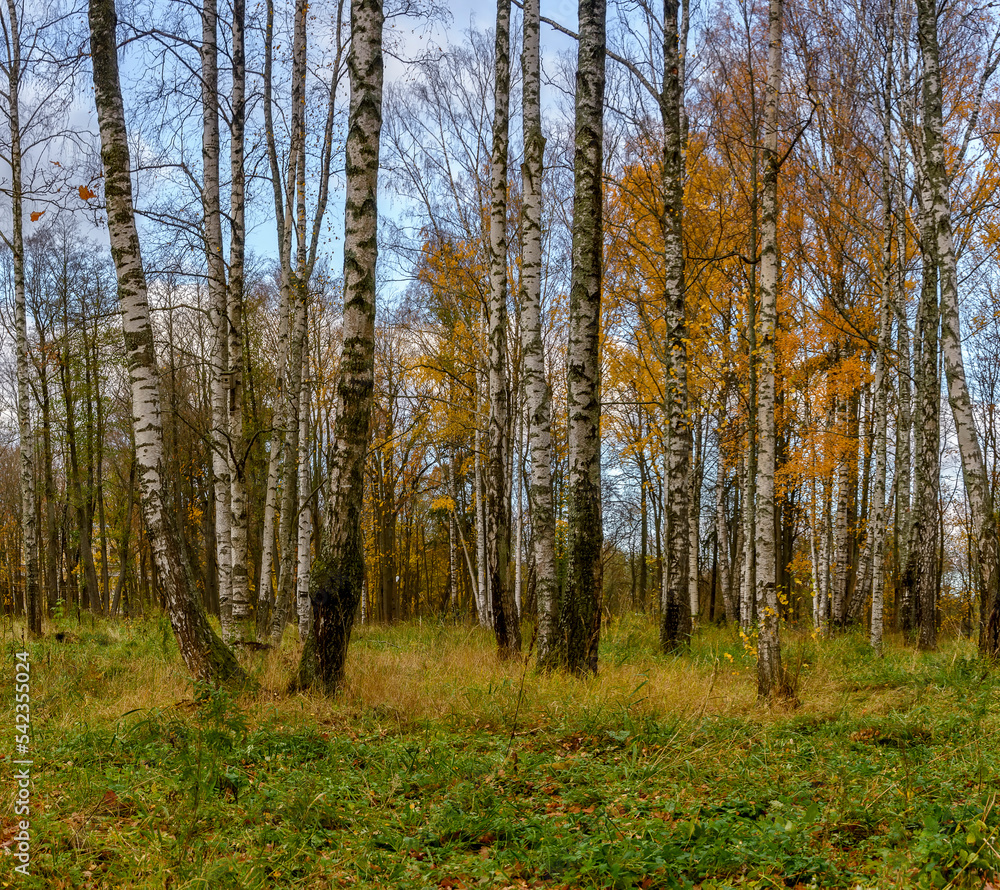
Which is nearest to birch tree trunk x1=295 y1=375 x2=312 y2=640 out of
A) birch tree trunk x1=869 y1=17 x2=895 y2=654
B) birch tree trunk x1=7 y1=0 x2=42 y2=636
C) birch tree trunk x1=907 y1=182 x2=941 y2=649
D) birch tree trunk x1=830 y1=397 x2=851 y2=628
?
birch tree trunk x1=7 y1=0 x2=42 y2=636

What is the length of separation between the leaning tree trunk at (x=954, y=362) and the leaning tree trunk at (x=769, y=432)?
11.4ft

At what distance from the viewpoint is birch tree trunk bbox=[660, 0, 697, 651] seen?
920cm

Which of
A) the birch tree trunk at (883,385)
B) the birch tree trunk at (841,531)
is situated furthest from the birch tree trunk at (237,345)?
the birch tree trunk at (841,531)

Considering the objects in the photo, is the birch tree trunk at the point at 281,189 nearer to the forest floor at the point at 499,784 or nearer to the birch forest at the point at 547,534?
the birch forest at the point at 547,534

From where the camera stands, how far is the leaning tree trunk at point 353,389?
5.51 metres

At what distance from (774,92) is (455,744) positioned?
253 inches

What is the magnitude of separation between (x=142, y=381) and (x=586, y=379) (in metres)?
4.05

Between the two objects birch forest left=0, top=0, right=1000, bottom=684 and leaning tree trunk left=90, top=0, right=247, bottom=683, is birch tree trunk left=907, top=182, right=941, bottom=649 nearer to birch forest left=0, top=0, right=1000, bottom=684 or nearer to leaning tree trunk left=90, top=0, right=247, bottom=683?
birch forest left=0, top=0, right=1000, bottom=684

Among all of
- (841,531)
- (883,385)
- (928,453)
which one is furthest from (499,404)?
(841,531)

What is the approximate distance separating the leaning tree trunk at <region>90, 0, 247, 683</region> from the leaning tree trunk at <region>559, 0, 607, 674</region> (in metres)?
3.17

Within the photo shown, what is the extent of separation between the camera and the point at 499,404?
8672 mm

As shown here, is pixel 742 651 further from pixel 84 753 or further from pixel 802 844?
pixel 84 753

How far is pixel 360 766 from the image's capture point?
421cm

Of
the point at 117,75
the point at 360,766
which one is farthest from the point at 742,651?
the point at 117,75
